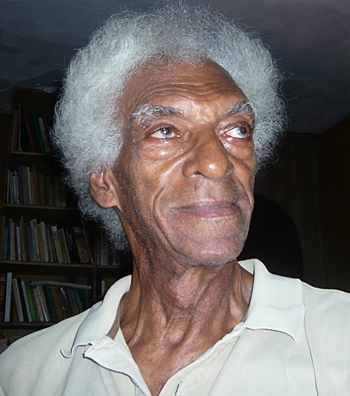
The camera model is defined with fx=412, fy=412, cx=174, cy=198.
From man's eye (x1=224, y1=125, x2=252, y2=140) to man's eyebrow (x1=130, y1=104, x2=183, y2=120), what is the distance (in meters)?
0.15

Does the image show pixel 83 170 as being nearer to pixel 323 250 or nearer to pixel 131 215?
pixel 131 215

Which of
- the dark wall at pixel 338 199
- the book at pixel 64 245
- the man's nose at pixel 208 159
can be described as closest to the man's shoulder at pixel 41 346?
the man's nose at pixel 208 159

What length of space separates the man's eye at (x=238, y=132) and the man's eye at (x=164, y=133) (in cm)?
15

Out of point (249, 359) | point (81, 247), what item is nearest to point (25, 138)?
point (81, 247)

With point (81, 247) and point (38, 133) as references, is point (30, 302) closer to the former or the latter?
point (81, 247)

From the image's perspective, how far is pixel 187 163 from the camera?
1011 millimetres

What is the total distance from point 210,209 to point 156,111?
11.6 inches

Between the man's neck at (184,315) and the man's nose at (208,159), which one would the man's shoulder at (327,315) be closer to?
A: the man's neck at (184,315)

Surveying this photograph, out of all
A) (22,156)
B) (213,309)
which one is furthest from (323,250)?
(213,309)

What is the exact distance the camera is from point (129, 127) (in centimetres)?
112

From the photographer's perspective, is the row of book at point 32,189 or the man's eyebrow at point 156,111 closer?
the man's eyebrow at point 156,111

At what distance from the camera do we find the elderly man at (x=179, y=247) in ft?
3.11

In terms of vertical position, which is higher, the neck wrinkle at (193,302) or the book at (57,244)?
the neck wrinkle at (193,302)

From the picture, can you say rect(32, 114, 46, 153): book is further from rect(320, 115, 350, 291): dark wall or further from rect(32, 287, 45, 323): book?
rect(320, 115, 350, 291): dark wall
